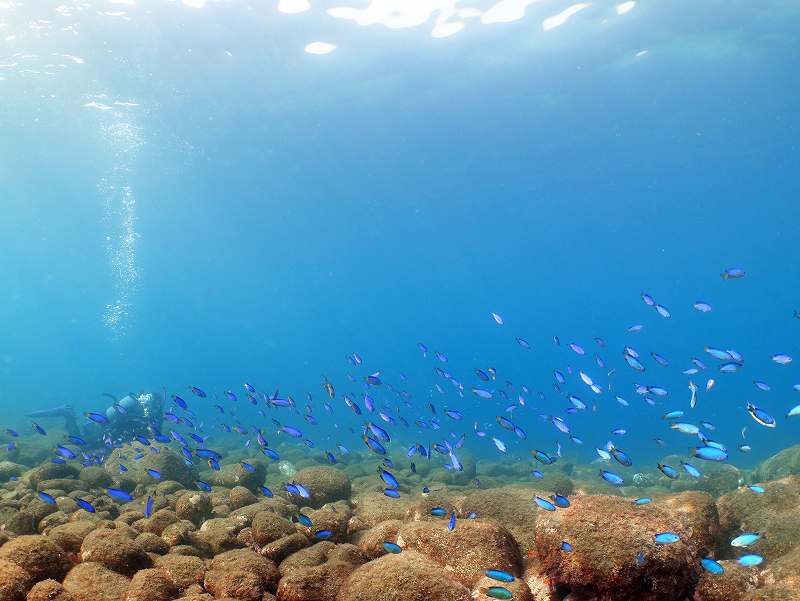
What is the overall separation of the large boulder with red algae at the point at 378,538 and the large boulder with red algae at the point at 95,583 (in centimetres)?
276

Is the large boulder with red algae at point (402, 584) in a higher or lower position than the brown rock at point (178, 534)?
lower

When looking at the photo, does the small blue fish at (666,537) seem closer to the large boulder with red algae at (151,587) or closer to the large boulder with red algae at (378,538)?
the large boulder with red algae at (378,538)

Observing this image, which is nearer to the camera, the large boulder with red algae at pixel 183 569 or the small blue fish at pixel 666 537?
the small blue fish at pixel 666 537

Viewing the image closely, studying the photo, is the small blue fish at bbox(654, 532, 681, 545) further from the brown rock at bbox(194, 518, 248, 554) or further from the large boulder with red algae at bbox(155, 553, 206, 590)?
the brown rock at bbox(194, 518, 248, 554)

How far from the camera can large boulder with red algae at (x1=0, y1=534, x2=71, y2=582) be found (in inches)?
196

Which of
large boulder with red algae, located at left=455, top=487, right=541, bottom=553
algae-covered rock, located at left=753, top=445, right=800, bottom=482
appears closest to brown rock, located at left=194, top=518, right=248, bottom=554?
large boulder with red algae, located at left=455, top=487, right=541, bottom=553

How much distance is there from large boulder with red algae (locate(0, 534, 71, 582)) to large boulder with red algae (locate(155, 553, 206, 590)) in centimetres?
100

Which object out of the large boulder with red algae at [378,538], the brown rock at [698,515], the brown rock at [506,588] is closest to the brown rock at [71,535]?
the large boulder with red algae at [378,538]

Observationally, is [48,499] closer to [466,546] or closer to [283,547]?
[283,547]

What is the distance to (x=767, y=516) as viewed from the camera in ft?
Result: 20.5

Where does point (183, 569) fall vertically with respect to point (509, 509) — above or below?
below

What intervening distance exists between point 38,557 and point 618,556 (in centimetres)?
615

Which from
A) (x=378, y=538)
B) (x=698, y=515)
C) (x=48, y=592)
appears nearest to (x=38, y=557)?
(x=48, y=592)

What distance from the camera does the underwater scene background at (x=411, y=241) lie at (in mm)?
5309
